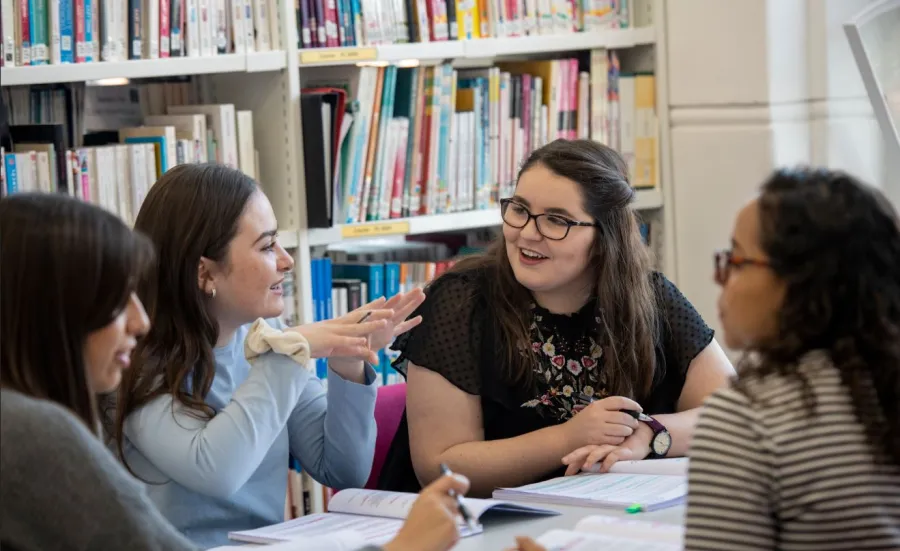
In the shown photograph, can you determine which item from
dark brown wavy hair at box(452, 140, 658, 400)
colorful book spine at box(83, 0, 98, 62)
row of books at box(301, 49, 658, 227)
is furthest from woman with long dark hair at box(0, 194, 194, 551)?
row of books at box(301, 49, 658, 227)

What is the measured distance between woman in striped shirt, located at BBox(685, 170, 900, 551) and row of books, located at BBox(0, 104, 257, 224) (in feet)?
6.04

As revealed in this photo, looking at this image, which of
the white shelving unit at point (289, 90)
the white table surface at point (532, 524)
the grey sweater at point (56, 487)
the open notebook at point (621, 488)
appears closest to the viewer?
the grey sweater at point (56, 487)

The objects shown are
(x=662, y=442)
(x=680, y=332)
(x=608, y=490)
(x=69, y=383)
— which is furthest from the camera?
(x=680, y=332)

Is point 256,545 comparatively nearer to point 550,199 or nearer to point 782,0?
point 550,199

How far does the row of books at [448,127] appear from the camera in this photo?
9.98ft

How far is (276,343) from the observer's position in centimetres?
196

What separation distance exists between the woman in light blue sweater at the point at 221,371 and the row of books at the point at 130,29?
0.80 meters

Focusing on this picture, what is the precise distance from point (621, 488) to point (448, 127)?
1564mm

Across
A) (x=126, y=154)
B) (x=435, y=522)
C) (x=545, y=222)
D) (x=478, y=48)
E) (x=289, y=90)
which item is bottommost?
(x=435, y=522)

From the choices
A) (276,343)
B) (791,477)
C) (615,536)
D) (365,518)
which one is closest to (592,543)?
(615,536)

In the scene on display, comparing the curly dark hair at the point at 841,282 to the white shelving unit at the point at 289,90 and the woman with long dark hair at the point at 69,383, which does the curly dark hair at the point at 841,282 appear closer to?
the woman with long dark hair at the point at 69,383

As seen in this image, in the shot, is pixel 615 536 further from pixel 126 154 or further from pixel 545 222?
pixel 126 154

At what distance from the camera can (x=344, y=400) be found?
2.14 metres

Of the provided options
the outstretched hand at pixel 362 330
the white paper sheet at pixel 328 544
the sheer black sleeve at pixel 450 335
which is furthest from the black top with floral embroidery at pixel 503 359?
the white paper sheet at pixel 328 544
